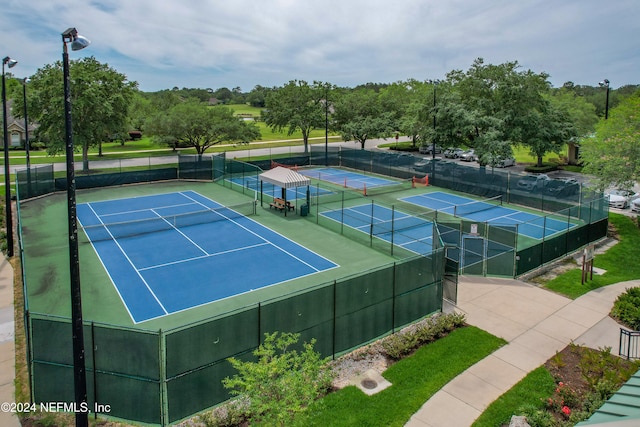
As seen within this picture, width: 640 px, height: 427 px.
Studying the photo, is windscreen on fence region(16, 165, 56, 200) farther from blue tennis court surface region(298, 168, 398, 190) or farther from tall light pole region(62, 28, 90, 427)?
tall light pole region(62, 28, 90, 427)

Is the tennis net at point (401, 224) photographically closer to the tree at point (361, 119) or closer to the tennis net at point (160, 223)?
the tennis net at point (160, 223)

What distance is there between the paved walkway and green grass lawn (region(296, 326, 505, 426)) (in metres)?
6.69

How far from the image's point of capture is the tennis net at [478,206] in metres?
31.2

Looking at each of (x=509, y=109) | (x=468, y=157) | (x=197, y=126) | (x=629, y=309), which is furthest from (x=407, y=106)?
(x=629, y=309)

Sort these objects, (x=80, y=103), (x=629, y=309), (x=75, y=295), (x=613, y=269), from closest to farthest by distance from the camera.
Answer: (x=75, y=295) → (x=629, y=309) → (x=613, y=269) → (x=80, y=103)

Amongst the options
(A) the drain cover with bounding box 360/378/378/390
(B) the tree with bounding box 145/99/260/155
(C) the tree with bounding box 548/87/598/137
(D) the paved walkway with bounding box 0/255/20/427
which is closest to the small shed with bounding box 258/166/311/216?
(D) the paved walkway with bounding box 0/255/20/427

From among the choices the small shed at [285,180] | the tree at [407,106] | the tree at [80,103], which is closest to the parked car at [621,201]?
the tree at [407,106]

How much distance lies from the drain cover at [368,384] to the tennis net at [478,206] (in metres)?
19.9

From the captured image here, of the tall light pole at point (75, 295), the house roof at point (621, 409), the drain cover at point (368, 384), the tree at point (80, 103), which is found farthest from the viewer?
the tree at point (80, 103)

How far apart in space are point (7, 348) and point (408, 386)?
11311mm

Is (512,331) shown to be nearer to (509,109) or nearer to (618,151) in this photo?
(618,151)

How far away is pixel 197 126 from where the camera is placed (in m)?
52.2

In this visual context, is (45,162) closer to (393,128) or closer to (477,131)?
(393,128)

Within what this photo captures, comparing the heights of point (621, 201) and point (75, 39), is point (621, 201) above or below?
below
